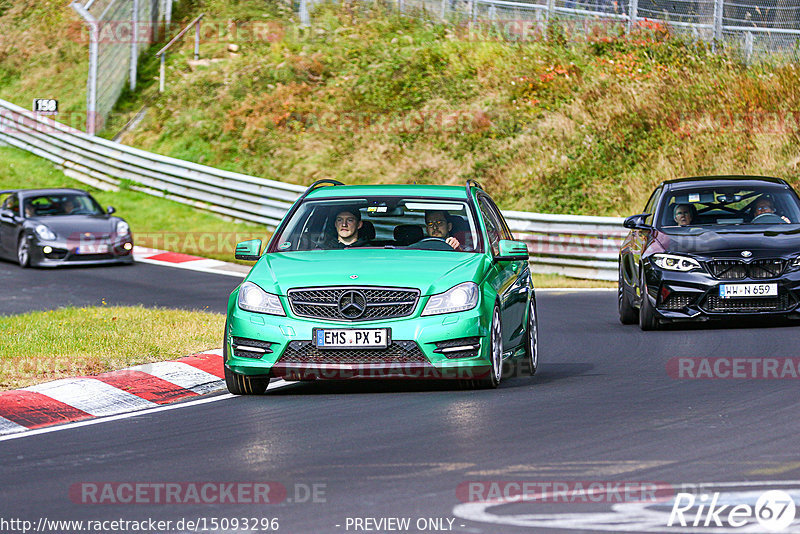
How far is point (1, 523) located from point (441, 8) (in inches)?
1246

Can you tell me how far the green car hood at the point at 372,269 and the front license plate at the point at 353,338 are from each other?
0.34 meters

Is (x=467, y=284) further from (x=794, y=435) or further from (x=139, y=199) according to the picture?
(x=139, y=199)

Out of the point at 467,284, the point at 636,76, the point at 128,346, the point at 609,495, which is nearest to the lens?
the point at 609,495

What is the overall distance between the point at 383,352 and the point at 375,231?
1.80 meters

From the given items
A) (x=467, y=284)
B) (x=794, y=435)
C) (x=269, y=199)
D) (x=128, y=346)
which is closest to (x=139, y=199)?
(x=269, y=199)

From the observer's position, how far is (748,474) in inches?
264

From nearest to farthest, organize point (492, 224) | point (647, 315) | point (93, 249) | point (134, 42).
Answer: point (492, 224) < point (647, 315) < point (93, 249) < point (134, 42)

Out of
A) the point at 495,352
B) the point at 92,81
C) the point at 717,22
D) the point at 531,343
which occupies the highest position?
the point at 717,22

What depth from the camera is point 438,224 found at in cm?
1084

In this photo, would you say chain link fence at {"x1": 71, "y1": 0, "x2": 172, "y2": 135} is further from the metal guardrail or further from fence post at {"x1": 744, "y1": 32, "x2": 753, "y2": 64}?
fence post at {"x1": 744, "y1": 32, "x2": 753, "y2": 64}

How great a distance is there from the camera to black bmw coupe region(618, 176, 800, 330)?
13.6 metres

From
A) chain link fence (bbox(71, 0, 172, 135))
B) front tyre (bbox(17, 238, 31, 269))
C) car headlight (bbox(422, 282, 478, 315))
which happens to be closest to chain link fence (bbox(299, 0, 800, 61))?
chain link fence (bbox(71, 0, 172, 135))

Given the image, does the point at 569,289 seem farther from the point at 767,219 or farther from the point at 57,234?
the point at 57,234

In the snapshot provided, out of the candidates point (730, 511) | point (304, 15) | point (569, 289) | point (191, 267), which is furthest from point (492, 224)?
point (304, 15)
